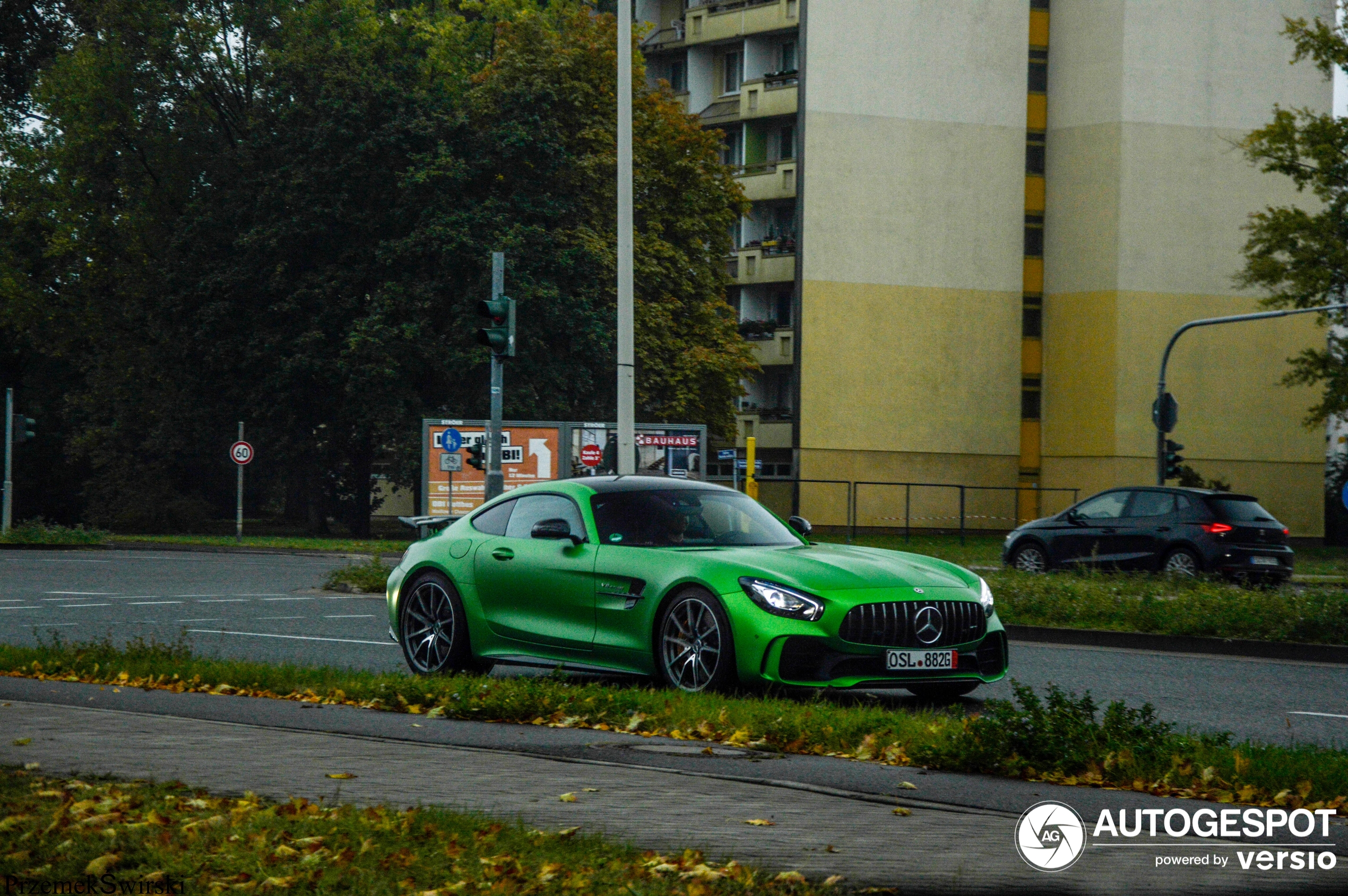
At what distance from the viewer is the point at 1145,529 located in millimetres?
24953

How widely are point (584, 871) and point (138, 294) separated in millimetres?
47631

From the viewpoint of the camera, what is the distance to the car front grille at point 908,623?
10273mm

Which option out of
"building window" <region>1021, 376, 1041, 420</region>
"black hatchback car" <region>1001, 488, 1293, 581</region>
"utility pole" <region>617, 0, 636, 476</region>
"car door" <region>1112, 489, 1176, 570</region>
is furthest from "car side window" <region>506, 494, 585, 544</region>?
"building window" <region>1021, 376, 1041, 420</region>

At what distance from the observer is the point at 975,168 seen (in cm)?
5912

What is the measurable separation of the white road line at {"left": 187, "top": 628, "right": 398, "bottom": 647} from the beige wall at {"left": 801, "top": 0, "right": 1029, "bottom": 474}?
4066 centimetres

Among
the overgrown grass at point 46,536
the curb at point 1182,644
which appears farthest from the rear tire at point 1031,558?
the overgrown grass at point 46,536

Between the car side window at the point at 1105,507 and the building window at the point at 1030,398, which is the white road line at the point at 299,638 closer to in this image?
the car side window at the point at 1105,507

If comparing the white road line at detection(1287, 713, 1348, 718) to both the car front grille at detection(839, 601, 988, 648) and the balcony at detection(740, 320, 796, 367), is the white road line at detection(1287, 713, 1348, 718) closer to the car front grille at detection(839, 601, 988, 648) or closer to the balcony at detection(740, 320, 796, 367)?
the car front grille at detection(839, 601, 988, 648)

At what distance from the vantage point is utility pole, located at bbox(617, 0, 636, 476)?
22.3m

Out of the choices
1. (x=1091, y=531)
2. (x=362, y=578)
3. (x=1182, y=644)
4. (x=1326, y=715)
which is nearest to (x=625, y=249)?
(x=362, y=578)

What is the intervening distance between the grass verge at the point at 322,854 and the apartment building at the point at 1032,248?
50.2 m

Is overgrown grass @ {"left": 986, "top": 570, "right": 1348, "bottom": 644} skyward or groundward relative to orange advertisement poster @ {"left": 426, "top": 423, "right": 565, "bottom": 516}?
groundward

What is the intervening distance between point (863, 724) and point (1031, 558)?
18301 millimetres

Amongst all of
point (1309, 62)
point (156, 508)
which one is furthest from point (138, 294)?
point (1309, 62)
